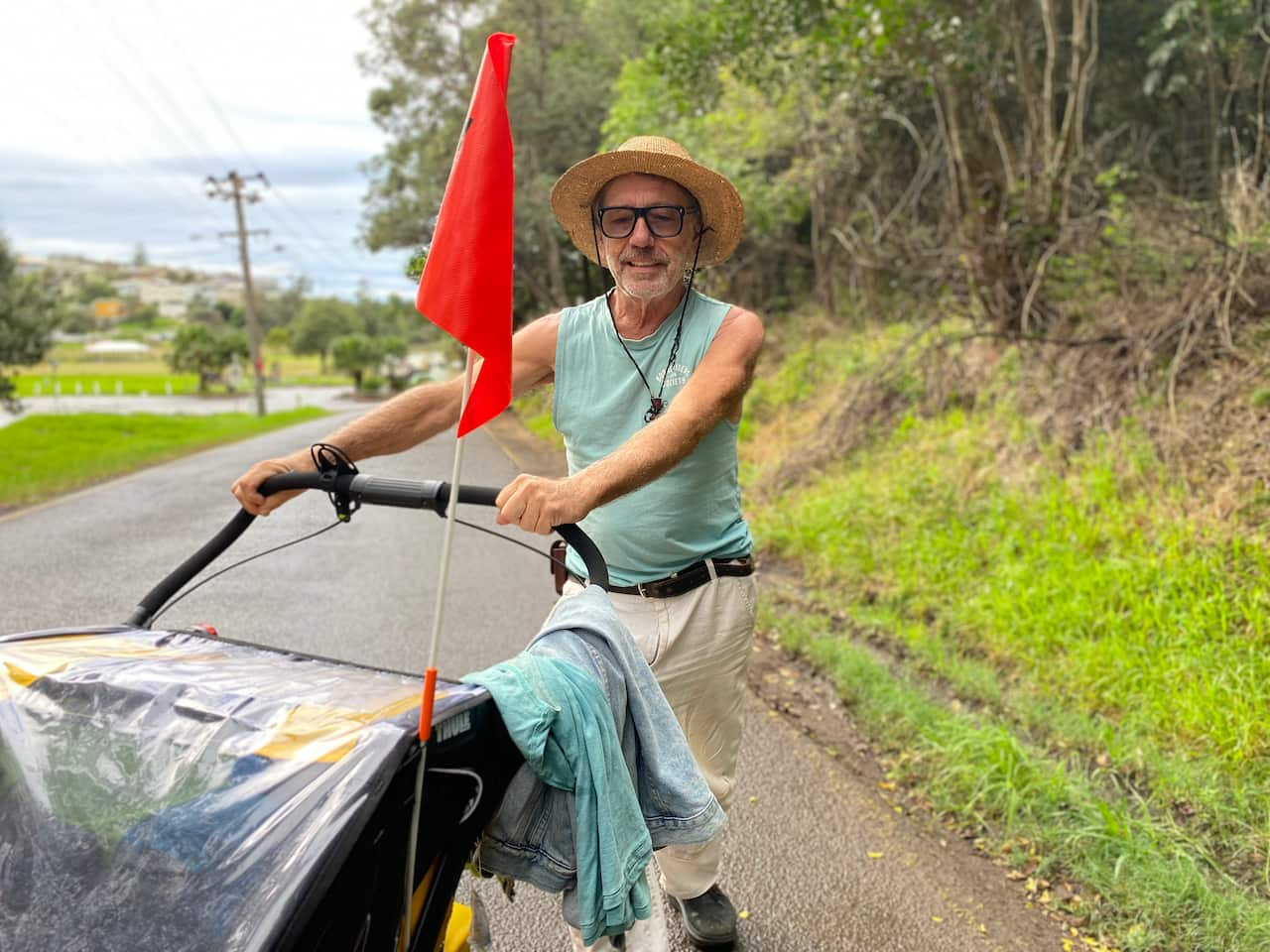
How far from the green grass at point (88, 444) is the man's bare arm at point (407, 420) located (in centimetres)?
1105

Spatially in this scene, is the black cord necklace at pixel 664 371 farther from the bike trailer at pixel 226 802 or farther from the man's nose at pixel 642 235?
the bike trailer at pixel 226 802

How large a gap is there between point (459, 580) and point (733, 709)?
4.96m

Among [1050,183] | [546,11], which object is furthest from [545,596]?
[546,11]

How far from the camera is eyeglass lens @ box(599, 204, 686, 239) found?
8.86ft

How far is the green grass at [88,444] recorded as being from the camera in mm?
13797

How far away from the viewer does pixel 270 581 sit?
778 centimetres

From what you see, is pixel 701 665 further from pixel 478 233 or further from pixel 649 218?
pixel 478 233

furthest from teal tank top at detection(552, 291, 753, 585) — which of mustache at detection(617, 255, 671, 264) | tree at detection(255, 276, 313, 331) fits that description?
tree at detection(255, 276, 313, 331)

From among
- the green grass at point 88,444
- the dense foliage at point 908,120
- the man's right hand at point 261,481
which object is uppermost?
the dense foliage at point 908,120

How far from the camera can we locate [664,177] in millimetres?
2752

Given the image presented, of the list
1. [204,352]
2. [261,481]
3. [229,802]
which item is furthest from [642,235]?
[204,352]

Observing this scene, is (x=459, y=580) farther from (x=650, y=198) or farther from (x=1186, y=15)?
(x=1186, y=15)

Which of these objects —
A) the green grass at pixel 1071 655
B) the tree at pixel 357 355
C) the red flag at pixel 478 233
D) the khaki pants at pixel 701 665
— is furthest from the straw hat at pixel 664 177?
the tree at pixel 357 355

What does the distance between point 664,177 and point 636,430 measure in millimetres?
660
